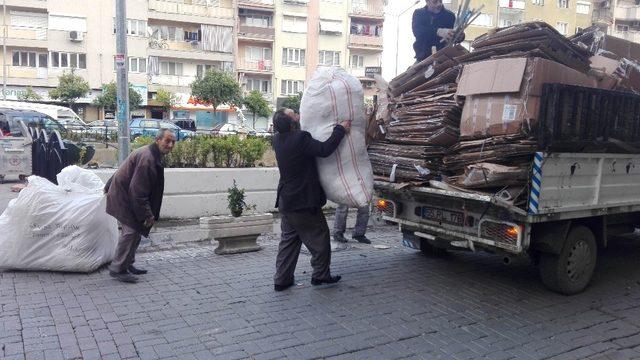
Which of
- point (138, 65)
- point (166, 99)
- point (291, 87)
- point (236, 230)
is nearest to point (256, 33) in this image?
point (291, 87)

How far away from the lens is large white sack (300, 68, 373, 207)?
5.14 metres

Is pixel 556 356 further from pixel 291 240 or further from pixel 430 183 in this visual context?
pixel 291 240

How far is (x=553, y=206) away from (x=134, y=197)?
3.99 meters

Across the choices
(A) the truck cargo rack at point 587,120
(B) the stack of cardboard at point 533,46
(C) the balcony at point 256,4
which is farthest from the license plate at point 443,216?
(C) the balcony at point 256,4

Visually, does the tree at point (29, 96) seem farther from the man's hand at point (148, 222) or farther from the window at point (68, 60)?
the man's hand at point (148, 222)

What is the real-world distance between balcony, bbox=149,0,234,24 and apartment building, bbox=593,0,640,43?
118 feet

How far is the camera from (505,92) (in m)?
4.96

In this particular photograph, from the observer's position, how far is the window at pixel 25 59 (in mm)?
39875

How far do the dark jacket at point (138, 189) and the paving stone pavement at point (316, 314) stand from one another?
687 mm

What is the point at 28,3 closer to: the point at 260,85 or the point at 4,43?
the point at 4,43

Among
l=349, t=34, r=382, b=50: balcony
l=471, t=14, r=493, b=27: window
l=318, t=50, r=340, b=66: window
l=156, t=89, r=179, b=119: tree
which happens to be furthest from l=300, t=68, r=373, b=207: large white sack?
l=349, t=34, r=382, b=50: balcony

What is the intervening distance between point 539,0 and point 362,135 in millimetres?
50429

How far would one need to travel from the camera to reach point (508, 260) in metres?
5.20

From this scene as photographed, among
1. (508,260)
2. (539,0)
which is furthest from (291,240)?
(539,0)
